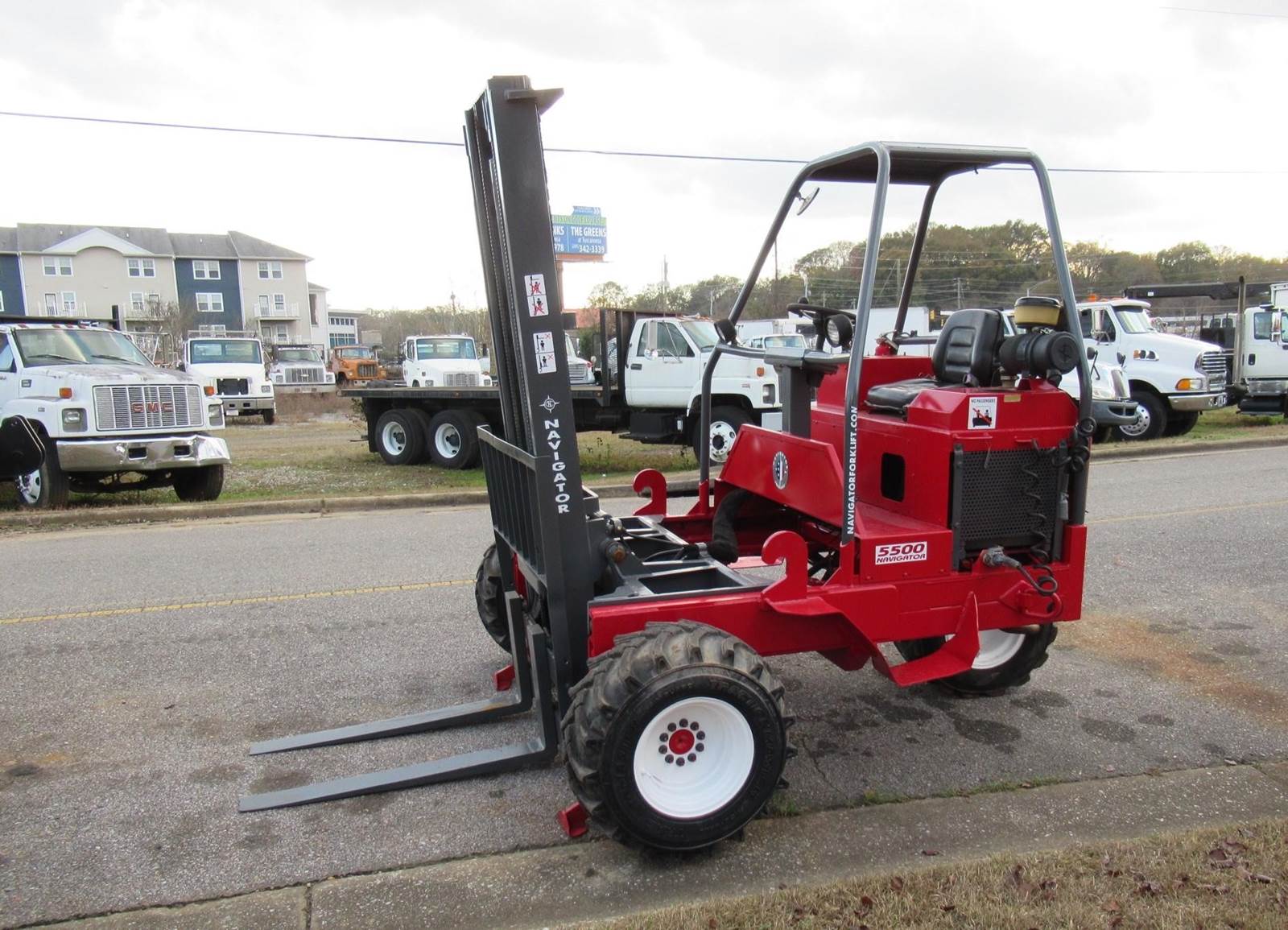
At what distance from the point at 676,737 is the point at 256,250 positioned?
7462 centimetres

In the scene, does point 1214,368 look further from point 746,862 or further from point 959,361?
point 746,862

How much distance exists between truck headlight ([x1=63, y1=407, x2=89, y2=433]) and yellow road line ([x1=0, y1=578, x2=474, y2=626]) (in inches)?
187

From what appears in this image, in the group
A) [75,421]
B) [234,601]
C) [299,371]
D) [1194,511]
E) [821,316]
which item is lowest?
[1194,511]

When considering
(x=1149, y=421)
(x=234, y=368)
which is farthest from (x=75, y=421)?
(x=1149, y=421)

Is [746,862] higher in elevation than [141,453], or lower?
lower

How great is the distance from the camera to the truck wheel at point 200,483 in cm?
1159

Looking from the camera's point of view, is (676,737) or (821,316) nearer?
(676,737)

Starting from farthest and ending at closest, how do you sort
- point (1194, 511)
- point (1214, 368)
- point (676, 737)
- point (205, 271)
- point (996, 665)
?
point (205, 271) → point (1214, 368) → point (1194, 511) → point (996, 665) → point (676, 737)

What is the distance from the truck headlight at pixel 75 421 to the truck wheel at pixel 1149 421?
16.4 meters

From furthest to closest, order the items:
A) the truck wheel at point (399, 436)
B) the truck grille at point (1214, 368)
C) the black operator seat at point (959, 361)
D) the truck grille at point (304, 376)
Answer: the truck grille at point (304, 376) < the truck grille at point (1214, 368) < the truck wheel at point (399, 436) < the black operator seat at point (959, 361)

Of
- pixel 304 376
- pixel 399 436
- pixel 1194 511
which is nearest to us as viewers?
pixel 1194 511

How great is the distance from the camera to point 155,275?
6650cm

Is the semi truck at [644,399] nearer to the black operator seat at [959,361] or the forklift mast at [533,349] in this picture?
the black operator seat at [959,361]

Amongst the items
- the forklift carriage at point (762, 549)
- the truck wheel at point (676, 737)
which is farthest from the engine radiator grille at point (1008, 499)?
the truck wheel at point (676, 737)
